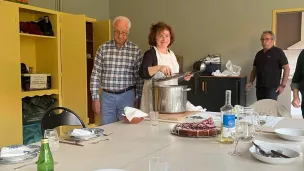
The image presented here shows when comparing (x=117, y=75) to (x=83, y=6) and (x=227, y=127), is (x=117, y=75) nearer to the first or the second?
(x=227, y=127)

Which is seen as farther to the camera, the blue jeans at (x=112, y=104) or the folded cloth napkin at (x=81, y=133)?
the blue jeans at (x=112, y=104)

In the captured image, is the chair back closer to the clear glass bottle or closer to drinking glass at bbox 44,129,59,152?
drinking glass at bbox 44,129,59,152

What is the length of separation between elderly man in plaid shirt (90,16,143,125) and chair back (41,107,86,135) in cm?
69

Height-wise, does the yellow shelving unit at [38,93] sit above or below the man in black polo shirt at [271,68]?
below

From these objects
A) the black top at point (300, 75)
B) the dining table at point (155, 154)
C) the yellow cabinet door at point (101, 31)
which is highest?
the yellow cabinet door at point (101, 31)

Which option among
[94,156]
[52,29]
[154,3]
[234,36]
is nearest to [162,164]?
[94,156]

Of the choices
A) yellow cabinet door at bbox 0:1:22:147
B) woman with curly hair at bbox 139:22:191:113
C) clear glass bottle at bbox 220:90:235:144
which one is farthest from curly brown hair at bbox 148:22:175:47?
yellow cabinet door at bbox 0:1:22:147

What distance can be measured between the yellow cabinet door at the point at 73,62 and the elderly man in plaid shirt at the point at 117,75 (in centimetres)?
134

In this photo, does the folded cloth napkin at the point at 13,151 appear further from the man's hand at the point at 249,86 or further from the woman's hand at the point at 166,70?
the man's hand at the point at 249,86

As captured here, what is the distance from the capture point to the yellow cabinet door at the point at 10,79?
3221 mm

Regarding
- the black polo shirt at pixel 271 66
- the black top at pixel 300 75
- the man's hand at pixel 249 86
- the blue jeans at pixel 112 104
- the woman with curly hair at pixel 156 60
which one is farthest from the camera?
the man's hand at pixel 249 86

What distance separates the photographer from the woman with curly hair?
2.32 m

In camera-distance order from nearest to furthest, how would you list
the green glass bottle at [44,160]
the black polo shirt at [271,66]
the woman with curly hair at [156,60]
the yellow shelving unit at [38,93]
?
the green glass bottle at [44,160], the woman with curly hair at [156,60], the yellow shelving unit at [38,93], the black polo shirt at [271,66]

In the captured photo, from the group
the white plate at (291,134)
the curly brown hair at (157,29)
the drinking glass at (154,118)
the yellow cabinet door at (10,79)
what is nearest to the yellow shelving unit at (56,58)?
the yellow cabinet door at (10,79)
